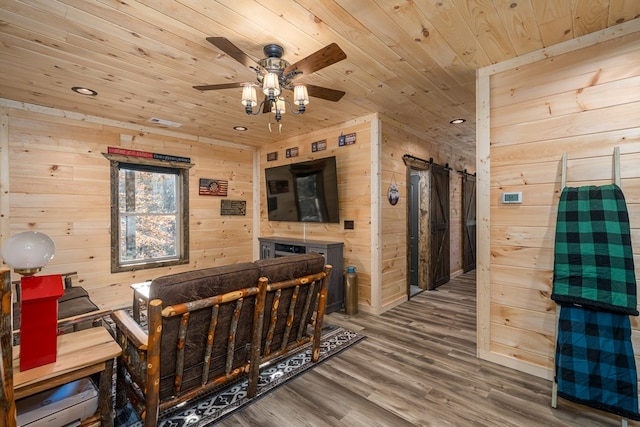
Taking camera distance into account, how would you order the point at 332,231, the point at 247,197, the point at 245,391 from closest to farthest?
the point at 245,391
the point at 332,231
the point at 247,197

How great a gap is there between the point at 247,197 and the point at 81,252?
252 centimetres

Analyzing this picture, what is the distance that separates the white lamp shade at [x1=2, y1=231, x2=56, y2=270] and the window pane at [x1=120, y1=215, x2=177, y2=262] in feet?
9.69

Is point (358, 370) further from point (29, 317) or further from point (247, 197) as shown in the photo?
point (247, 197)

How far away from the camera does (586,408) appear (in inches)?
78.0

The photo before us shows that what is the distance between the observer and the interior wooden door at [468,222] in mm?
6098

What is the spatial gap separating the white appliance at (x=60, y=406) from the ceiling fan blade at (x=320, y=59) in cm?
229

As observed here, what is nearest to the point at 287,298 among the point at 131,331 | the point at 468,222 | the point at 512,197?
the point at 131,331

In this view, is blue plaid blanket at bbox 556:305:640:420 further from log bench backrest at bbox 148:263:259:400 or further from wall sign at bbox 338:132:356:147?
wall sign at bbox 338:132:356:147

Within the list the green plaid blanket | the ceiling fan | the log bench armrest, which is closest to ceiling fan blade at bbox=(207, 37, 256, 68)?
the ceiling fan

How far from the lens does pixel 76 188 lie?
11.9 ft

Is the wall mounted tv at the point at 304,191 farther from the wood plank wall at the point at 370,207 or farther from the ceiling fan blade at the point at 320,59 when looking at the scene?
the ceiling fan blade at the point at 320,59

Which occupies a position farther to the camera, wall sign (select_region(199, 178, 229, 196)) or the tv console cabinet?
wall sign (select_region(199, 178, 229, 196))

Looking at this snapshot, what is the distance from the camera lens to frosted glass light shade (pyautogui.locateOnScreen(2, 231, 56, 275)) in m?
1.34

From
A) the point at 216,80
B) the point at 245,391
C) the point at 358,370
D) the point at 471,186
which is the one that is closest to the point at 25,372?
the point at 245,391
